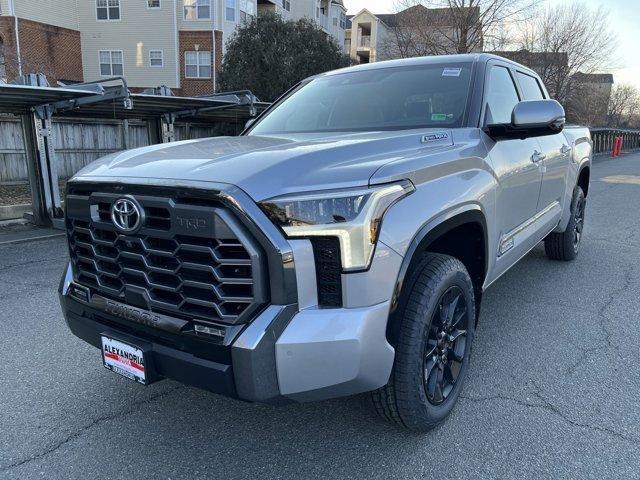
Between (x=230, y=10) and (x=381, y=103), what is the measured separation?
2707 cm

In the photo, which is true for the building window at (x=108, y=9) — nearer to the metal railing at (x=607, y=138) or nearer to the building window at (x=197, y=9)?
the building window at (x=197, y=9)

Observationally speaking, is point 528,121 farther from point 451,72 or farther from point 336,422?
point 336,422

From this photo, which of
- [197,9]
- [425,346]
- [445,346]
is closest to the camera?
[425,346]

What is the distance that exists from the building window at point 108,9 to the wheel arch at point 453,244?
29.6m

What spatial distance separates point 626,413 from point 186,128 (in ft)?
44.5

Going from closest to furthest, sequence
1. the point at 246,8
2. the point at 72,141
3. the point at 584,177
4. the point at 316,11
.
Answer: the point at 584,177 < the point at 72,141 < the point at 246,8 < the point at 316,11

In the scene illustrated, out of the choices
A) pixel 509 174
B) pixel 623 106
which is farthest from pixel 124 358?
pixel 623 106

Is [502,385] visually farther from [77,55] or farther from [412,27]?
[77,55]

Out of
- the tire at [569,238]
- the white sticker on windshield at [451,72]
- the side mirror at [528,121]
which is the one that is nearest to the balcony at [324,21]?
the tire at [569,238]

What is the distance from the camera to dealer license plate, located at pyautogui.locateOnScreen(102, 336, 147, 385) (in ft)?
7.16

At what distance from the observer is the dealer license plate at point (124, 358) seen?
7.16 ft

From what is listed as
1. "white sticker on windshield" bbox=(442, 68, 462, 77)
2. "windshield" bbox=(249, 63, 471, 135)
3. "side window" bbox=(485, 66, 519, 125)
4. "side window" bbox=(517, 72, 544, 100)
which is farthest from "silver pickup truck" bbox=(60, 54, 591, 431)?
"side window" bbox=(517, 72, 544, 100)

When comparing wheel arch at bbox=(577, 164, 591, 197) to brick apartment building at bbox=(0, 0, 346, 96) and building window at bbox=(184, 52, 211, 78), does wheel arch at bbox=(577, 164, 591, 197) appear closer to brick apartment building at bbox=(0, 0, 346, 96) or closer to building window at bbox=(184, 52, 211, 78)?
brick apartment building at bbox=(0, 0, 346, 96)

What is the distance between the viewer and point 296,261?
1.87 m
